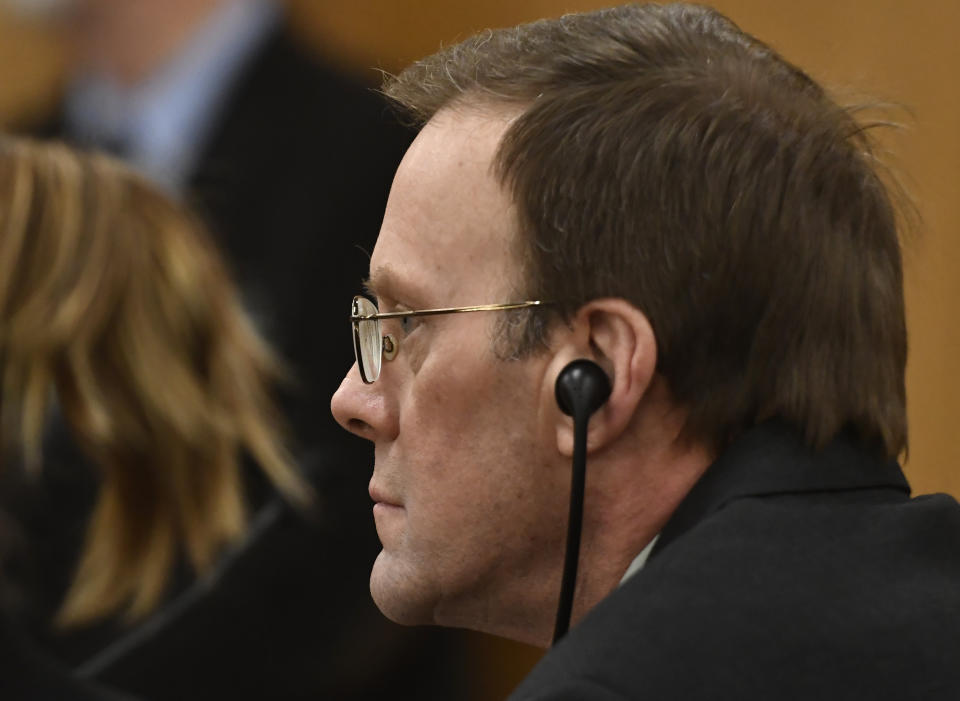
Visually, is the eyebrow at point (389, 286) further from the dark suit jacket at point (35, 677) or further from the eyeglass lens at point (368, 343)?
the dark suit jacket at point (35, 677)

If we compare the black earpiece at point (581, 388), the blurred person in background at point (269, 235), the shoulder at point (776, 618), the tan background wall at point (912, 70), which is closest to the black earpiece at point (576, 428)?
the black earpiece at point (581, 388)

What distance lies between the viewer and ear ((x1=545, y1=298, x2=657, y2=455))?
1.26 meters

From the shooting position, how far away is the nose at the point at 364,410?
1.42 m

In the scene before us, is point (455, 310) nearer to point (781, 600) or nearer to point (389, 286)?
point (389, 286)

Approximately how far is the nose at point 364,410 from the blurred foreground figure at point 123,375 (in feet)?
4.06

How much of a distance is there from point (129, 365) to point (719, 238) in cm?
164

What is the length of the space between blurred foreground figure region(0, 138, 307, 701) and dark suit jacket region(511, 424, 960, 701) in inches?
62.3

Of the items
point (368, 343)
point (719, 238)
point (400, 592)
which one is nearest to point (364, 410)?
point (368, 343)

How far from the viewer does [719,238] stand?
4.15 feet

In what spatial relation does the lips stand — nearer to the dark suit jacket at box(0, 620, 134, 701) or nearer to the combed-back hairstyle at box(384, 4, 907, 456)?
the combed-back hairstyle at box(384, 4, 907, 456)

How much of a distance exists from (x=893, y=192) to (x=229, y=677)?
5.69ft

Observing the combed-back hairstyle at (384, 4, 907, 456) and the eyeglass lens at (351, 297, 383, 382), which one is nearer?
the combed-back hairstyle at (384, 4, 907, 456)

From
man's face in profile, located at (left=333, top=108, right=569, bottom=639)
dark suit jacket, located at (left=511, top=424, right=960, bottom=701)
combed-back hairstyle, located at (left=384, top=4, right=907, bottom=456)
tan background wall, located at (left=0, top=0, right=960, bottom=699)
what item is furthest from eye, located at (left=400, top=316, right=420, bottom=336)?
tan background wall, located at (left=0, top=0, right=960, bottom=699)

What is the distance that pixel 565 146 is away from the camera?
130cm
